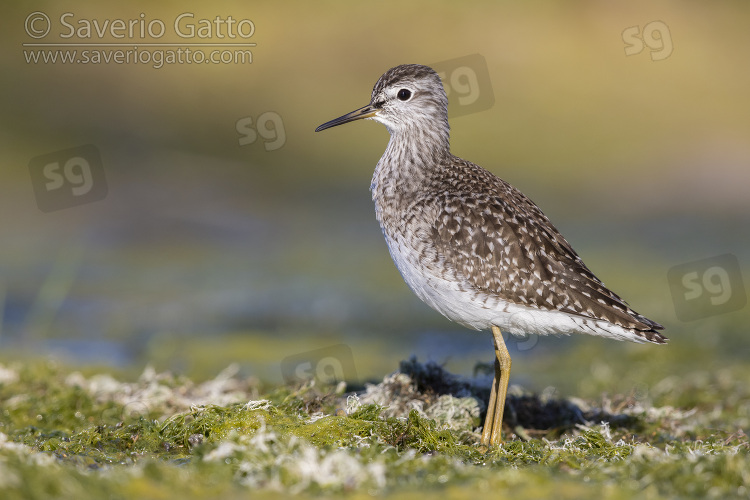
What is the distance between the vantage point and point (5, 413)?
301 inches

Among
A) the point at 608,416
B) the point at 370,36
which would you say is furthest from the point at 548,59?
the point at 608,416

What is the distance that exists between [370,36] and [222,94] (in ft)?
13.2

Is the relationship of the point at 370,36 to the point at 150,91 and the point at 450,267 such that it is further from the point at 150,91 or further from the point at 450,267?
the point at 450,267

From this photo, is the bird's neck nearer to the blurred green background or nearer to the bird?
the bird

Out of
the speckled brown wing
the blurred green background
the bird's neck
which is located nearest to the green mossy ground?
the speckled brown wing

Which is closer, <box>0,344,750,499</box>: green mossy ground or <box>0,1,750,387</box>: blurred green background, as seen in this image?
<box>0,344,750,499</box>: green mossy ground

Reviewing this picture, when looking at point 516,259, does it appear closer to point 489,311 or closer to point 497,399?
point 489,311

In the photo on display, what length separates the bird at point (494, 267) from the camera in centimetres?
692

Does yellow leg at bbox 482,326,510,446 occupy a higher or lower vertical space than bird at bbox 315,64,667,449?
lower

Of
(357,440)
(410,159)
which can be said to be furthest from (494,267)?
(357,440)

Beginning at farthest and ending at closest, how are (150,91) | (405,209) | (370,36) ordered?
(370,36) < (150,91) < (405,209)

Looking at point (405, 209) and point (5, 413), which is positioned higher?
point (405, 209)

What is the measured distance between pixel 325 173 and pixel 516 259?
1400cm

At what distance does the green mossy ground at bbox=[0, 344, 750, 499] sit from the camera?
14.0 ft
